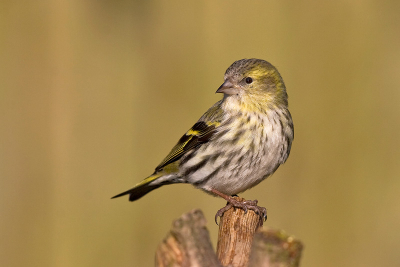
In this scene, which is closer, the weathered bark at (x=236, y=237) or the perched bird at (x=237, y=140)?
the weathered bark at (x=236, y=237)

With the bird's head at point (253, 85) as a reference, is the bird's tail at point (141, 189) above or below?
below

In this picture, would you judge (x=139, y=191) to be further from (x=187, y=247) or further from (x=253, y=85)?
(x=187, y=247)

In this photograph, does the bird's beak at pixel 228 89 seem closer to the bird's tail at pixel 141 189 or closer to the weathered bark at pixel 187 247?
the bird's tail at pixel 141 189

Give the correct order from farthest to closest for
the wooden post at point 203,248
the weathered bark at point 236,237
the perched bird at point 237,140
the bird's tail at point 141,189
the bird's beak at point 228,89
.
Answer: the bird's tail at point 141,189, the bird's beak at point 228,89, the perched bird at point 237,140, the weathered bark at point 236,237, the wooden post at point 203,248

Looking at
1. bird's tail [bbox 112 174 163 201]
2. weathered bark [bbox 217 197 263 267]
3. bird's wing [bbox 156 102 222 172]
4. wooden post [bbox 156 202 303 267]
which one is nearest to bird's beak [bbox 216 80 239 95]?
bird's wing [bbox 156 102 222 172]

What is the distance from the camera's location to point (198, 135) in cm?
419

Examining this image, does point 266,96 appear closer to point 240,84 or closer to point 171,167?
point 240,84

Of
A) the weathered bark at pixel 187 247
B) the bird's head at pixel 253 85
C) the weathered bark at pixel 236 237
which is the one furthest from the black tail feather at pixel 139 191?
the weathered bark at pixel 187 247

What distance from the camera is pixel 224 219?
301 cm

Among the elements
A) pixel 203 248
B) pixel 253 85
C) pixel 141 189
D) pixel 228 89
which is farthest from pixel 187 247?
pixel 141 189

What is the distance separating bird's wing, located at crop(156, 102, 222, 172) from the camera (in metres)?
4.12

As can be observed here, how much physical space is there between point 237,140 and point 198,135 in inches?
16.9

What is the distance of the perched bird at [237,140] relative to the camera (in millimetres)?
3846

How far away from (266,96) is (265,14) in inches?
44.3
